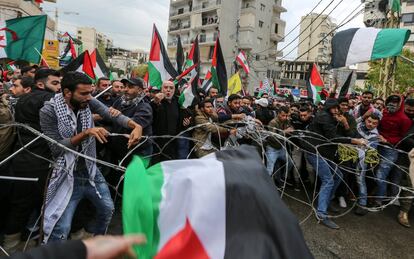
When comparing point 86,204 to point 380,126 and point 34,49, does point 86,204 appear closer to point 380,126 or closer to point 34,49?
point 34,49

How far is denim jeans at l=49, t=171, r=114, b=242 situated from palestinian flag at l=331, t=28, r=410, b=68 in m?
5.25

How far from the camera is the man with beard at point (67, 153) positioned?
2807 mm

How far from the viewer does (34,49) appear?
256 inches

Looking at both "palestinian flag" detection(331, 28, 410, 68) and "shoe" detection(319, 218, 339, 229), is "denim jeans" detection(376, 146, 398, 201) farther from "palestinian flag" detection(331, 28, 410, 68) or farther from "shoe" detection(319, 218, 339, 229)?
"palestinian flag" detection(331, 28, 410, 68)

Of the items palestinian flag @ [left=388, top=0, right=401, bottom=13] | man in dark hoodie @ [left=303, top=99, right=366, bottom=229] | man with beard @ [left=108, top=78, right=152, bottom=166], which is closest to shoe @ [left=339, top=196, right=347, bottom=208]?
man in dark hoodie @ [left=303, top=99, right=366, bottom=229]

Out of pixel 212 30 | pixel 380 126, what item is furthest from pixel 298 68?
pixel 380 126

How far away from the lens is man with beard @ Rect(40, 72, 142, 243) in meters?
2.81

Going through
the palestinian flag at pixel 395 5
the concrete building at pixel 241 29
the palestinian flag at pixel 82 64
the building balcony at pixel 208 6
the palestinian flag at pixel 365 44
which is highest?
the building balcony at pixel 208 6

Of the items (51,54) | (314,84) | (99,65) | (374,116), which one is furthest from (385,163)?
(51,54)

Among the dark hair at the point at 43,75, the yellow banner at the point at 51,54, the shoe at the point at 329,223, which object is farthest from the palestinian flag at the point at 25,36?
the shoe at the point at 329,223

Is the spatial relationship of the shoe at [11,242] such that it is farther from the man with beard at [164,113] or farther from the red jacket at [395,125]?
the red jacket at [395,125]

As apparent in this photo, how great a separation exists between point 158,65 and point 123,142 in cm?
249

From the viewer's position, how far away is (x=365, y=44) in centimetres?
612

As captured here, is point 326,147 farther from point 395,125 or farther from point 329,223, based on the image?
point 395,125
